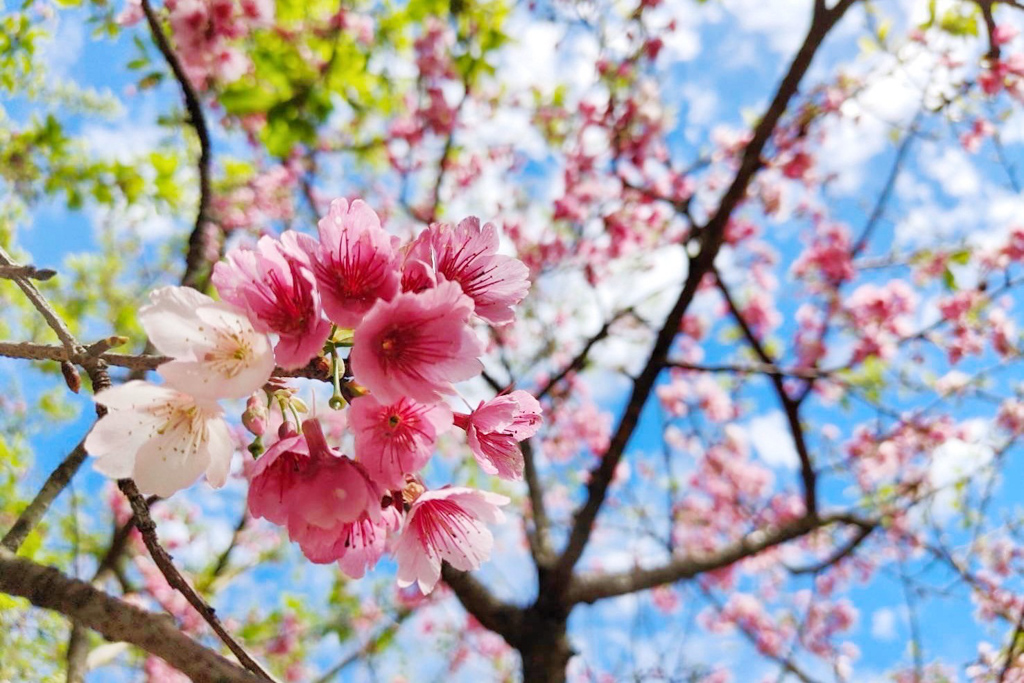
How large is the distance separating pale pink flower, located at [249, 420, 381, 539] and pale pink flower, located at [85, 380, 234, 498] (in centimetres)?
8

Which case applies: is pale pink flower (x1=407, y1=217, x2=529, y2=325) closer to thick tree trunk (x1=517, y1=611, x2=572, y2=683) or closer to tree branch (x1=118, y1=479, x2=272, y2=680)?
tree branch (x1=118, y1=479, x2=272, y2=680)

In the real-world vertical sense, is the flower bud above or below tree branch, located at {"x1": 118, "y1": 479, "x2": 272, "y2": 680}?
above

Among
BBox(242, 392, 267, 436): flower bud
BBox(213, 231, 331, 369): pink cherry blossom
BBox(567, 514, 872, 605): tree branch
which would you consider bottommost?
BBox(242, 392, 267, 436): flower bud

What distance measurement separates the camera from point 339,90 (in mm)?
3785

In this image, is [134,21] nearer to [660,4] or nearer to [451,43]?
[451,43]

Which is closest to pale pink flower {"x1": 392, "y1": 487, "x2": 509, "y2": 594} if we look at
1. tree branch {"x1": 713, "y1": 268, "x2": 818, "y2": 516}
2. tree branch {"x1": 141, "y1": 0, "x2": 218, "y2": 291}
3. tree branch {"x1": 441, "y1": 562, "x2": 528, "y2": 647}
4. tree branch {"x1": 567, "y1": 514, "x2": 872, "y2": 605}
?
tree branch {"x1": 141, "y1": 0, "x2": 218, "y2": 291}

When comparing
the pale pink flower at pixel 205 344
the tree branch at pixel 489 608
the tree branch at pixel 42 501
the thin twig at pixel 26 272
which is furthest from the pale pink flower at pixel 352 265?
the tree branch at pixel 489 608

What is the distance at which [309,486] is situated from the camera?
0.90 metres

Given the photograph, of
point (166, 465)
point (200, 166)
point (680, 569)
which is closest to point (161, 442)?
point (166, 465)

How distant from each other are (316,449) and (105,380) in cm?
34

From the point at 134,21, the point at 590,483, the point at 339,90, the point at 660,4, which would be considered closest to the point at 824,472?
the point at 590,483

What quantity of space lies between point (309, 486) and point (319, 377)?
0.14 meters

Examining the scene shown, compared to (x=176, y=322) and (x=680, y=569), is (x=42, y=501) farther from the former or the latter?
(x=680, y=569)

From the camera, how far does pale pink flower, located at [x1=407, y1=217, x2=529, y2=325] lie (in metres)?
1.07
